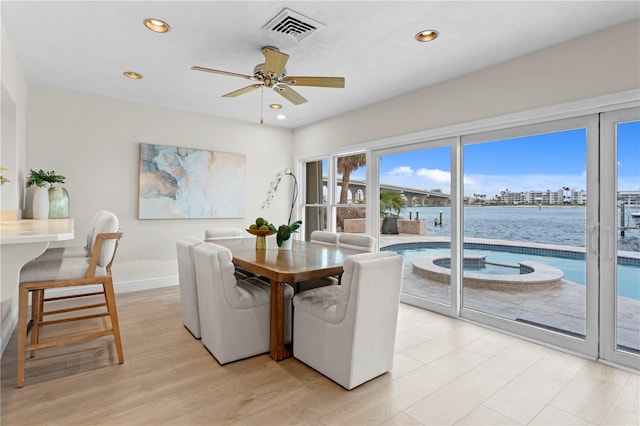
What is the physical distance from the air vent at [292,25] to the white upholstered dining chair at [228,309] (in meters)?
1.67

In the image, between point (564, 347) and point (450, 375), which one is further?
point (564, 347)

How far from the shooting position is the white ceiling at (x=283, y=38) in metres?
2.27

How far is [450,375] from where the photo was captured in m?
2.28

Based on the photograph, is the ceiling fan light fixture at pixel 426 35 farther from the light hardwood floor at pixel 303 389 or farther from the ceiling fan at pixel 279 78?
the light hardwood floor at pixel 303 389

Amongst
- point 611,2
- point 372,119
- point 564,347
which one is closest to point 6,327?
point 372,119

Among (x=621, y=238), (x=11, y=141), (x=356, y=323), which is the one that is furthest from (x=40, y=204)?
(x=621, y=238)

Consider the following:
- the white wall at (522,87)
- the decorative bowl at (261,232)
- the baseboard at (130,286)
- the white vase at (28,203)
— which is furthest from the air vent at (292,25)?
Result: the baseboard at (130,286)

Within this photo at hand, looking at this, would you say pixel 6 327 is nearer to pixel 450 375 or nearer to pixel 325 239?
pixel 325 239

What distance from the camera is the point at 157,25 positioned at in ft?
8.18

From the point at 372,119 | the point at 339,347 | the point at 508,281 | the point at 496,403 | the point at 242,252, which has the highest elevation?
the point at 372,119

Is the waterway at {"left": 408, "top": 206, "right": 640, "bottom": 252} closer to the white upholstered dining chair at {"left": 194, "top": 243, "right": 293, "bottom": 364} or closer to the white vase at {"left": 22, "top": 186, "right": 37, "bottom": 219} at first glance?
the white upholstered dining chair at {"left": 194, "top": 243, "right": 293, "bottom": 364}

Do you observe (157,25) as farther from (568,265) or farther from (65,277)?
(568,265)

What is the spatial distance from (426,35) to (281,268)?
210cm

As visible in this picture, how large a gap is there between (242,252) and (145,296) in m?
2.07
